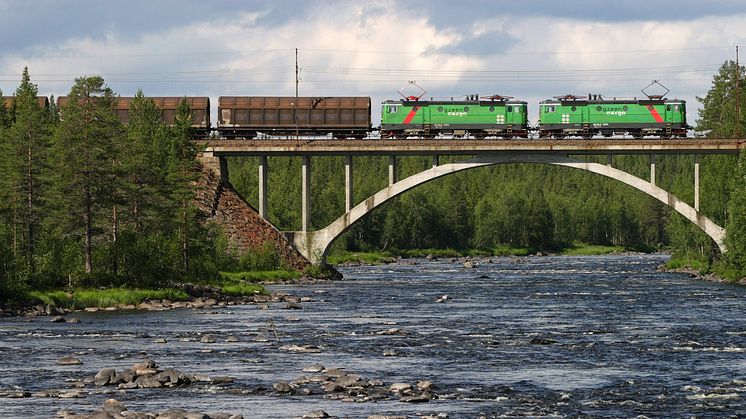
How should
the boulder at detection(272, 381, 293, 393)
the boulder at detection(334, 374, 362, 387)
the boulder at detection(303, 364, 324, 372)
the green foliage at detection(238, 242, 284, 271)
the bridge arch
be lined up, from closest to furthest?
the boulder at detection(272, 381, 293, 393) → the boulder at detection(334, 374, 362, 387) → the boulder at detection(303, 364, 324, 372) → the green foliage at detection(238, 242, 284, 271) → the bridge arch

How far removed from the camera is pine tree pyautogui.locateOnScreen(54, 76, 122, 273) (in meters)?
57.6

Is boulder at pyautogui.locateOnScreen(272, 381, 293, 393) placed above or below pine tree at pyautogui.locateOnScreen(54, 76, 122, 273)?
below

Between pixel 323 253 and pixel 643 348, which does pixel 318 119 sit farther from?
pixel 643 348

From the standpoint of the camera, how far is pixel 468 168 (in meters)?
82.7

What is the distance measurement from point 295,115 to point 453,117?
11.0 m

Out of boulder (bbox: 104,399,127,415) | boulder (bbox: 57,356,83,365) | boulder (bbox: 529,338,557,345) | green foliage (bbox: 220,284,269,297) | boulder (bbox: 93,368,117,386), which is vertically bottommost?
green foliage (bbox: 220,284,269,297)

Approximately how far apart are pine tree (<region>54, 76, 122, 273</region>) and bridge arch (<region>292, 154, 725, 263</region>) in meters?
24.3

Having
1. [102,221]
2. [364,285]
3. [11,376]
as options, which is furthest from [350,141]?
[11,376]

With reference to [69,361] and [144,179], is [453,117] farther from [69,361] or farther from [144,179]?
[69,361]

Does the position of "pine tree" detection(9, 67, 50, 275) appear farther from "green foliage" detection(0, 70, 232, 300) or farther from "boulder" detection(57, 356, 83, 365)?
"boulder" detection(57, 356, 83, 365)

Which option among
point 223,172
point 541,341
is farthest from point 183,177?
point 541,341

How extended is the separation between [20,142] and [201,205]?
20.7 m

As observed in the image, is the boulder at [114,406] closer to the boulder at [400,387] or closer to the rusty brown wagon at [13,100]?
the boulder at [400,387]

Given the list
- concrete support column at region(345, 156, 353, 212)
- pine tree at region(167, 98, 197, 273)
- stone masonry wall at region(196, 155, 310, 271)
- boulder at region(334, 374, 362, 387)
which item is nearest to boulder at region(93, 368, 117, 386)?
boulder at region(334, 374, 362, 387)
